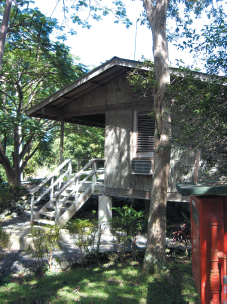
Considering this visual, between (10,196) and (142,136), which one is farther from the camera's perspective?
(10,196)

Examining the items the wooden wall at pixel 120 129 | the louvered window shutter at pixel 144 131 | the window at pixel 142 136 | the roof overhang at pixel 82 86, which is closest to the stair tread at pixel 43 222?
the wooden wall at pixel 120 129

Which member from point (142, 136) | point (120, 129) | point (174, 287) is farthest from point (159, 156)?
point (120, 129)

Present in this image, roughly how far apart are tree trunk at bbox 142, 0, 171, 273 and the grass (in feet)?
1.27

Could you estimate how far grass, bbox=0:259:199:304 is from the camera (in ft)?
15.2

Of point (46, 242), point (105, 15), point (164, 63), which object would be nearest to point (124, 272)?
point (46, 242)

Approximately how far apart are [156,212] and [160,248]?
28.6 inches

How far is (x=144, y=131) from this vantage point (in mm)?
9125

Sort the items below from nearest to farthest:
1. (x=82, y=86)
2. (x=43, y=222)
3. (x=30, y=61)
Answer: (x=43, y=222), (x=82, y=86), (x=30, y=61)

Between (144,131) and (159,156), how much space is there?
332 centimetres

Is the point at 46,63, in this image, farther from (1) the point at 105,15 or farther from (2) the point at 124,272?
(2) the point at 124,272

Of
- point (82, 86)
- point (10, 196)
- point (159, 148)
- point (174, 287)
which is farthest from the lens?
point (10, 196)

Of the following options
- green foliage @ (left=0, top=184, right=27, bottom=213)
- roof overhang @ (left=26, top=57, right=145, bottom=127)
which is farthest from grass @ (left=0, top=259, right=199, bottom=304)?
green foliage @ (left=0, top=184, right=27, bottom=213)

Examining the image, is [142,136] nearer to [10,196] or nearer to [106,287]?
[106,287]

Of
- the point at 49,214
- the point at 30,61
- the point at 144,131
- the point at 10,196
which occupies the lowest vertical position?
the point at 49,214
